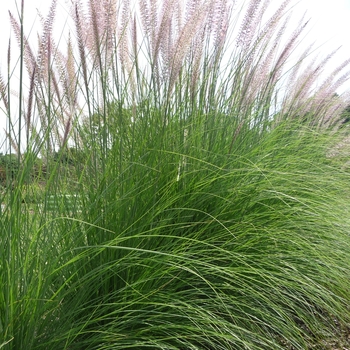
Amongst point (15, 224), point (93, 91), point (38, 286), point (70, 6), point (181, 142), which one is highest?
point (70, 6)

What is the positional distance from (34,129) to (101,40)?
0.40 metres

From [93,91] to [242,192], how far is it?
0.78 metres

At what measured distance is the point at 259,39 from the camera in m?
2.68

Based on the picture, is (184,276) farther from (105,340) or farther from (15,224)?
(15,224)

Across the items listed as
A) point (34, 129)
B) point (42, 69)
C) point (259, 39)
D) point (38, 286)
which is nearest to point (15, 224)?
point (38, 286)

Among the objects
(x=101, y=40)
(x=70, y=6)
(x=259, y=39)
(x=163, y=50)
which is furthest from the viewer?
(x=259, y=39)

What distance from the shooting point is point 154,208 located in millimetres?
1972

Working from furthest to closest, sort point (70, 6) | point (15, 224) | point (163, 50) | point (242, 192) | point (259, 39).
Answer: point (259, 39)
point (242, 192)
point (163, 50)
point (70, 6)
point (15, 224)

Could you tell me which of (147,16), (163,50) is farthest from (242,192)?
(147,16)

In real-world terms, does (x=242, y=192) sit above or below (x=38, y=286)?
above

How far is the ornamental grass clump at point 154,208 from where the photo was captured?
5.15 feet

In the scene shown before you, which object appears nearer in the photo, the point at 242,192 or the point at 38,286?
the point at 38,286

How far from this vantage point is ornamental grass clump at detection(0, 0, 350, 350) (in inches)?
61.8

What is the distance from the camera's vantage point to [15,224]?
1555 mm
